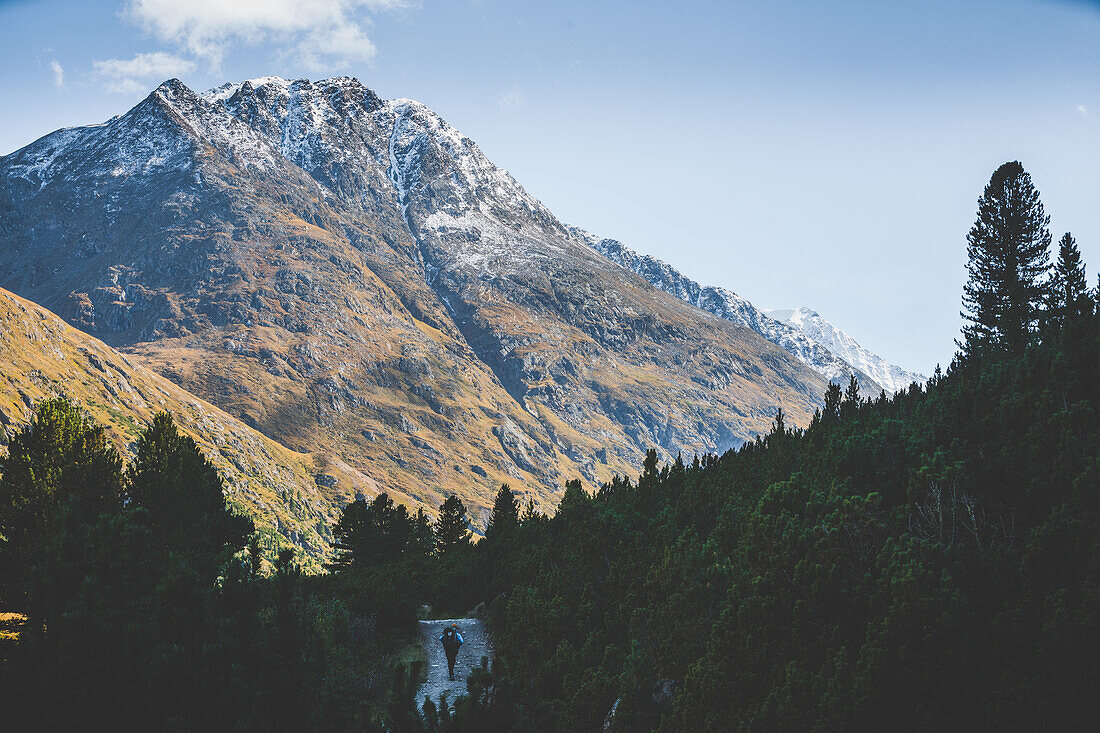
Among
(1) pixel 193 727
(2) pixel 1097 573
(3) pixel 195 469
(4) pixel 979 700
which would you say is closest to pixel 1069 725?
(4) pixel 979 700

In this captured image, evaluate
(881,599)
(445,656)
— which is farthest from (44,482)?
(881,599)

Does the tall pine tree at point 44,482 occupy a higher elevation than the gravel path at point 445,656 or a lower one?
higher

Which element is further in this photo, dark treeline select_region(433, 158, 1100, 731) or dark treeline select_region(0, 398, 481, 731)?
dark treeline select_region(0, 398, 481, 731)

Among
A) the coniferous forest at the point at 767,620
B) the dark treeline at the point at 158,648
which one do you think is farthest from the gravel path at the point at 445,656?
the dark treeline at the point at 158,648

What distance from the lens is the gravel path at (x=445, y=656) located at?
2697 cm

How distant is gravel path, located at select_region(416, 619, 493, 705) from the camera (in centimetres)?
2697

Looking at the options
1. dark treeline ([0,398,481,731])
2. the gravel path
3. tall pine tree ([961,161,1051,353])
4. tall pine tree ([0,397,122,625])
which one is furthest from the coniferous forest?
tall pine tree ([961,161,1051,353])

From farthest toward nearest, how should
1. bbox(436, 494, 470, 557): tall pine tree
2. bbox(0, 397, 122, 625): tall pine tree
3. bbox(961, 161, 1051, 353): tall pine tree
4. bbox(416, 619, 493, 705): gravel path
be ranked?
bbox(436, 494, 470, 557): tall pine tree
bbox(961, 161, 1051, 353): tall pine tree
bbox(0, 397, 122, 625): tall pine tree
bbox(416, 619, 493, 705): gravel path

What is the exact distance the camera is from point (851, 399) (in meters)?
48.3

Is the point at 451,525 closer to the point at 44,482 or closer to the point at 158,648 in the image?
the point at 44,482

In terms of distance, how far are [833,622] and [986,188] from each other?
4857 centimetres

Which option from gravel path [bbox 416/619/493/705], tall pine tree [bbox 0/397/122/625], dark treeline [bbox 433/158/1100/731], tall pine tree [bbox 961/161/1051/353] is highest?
tall pine tree [bbox 961/161/1051/353]

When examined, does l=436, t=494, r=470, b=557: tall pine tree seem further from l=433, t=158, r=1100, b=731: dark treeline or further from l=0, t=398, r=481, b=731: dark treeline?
l=0, t=398, r=481, b=731: dark treeline

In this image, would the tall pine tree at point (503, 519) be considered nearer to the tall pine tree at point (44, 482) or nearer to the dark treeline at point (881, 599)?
the dark treeline at point (881, 599)
